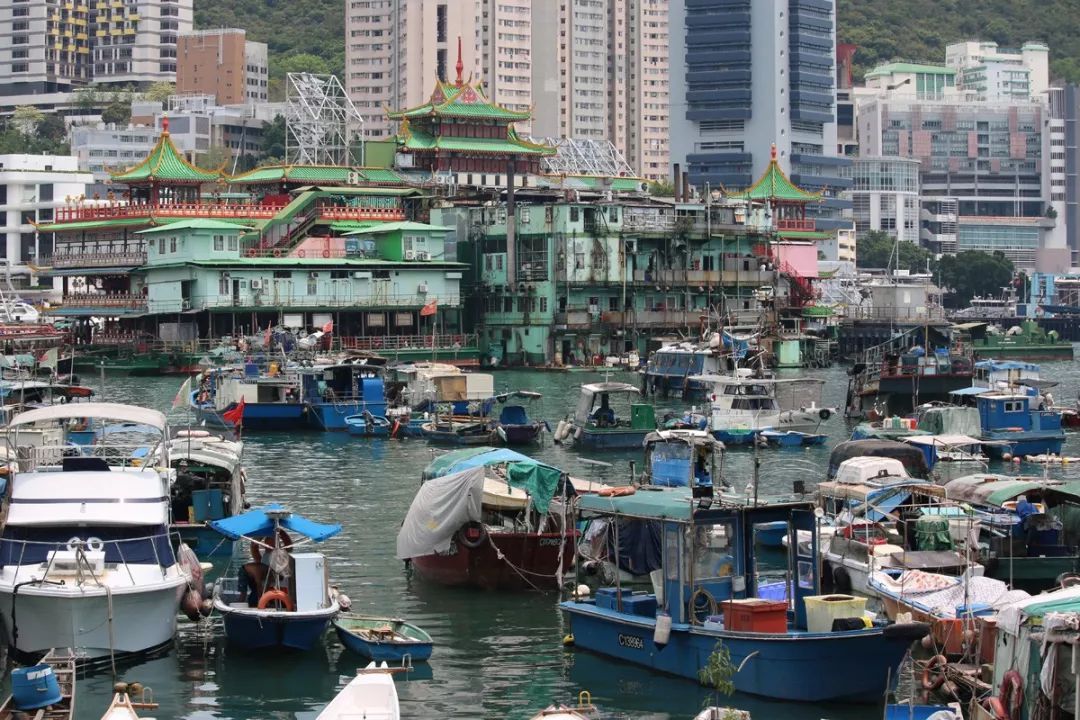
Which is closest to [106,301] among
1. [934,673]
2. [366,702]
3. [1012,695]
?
[934,673]

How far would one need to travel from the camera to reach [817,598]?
26.5 metres

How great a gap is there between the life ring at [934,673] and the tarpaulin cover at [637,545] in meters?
5.03

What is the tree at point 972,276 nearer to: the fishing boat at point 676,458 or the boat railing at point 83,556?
the fishing boat at point 676,458

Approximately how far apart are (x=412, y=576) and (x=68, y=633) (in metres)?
9.53

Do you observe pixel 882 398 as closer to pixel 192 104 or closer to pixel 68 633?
pixel 68 633

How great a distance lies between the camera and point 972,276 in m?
182

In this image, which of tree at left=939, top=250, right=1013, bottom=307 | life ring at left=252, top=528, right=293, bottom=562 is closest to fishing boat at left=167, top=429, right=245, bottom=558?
life ring at left=252, top=528, right=293, bottom=562

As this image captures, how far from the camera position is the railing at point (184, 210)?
110938 mm

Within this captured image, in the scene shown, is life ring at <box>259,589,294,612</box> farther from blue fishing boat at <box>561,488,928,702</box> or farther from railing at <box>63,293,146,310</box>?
railing at <box>63,293,146,310</box>

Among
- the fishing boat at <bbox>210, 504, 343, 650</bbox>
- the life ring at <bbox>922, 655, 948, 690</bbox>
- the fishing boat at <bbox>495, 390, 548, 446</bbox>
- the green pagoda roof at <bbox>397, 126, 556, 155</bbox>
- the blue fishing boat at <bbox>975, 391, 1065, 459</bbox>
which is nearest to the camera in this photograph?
the life ring at <bbox>922, 655, 948, 690</bbox>

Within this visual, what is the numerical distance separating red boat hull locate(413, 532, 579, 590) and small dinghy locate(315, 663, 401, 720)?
10662mm

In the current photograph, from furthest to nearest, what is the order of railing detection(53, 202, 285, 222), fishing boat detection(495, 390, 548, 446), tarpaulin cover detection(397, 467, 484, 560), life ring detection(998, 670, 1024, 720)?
1. railing detection(53, 202, 285, 222)
2. fishing boat detection(495, 390, 548, 446)
3. tarpaulin cover detection(397, 467, 484, 560)
4. life ring detection(998, 670, 1024, 720)

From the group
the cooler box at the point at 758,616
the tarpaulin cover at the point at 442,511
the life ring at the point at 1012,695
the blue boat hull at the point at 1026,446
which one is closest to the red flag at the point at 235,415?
the blue boat hull at the point at 1026,446

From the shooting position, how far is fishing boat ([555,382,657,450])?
59438 millimetres
